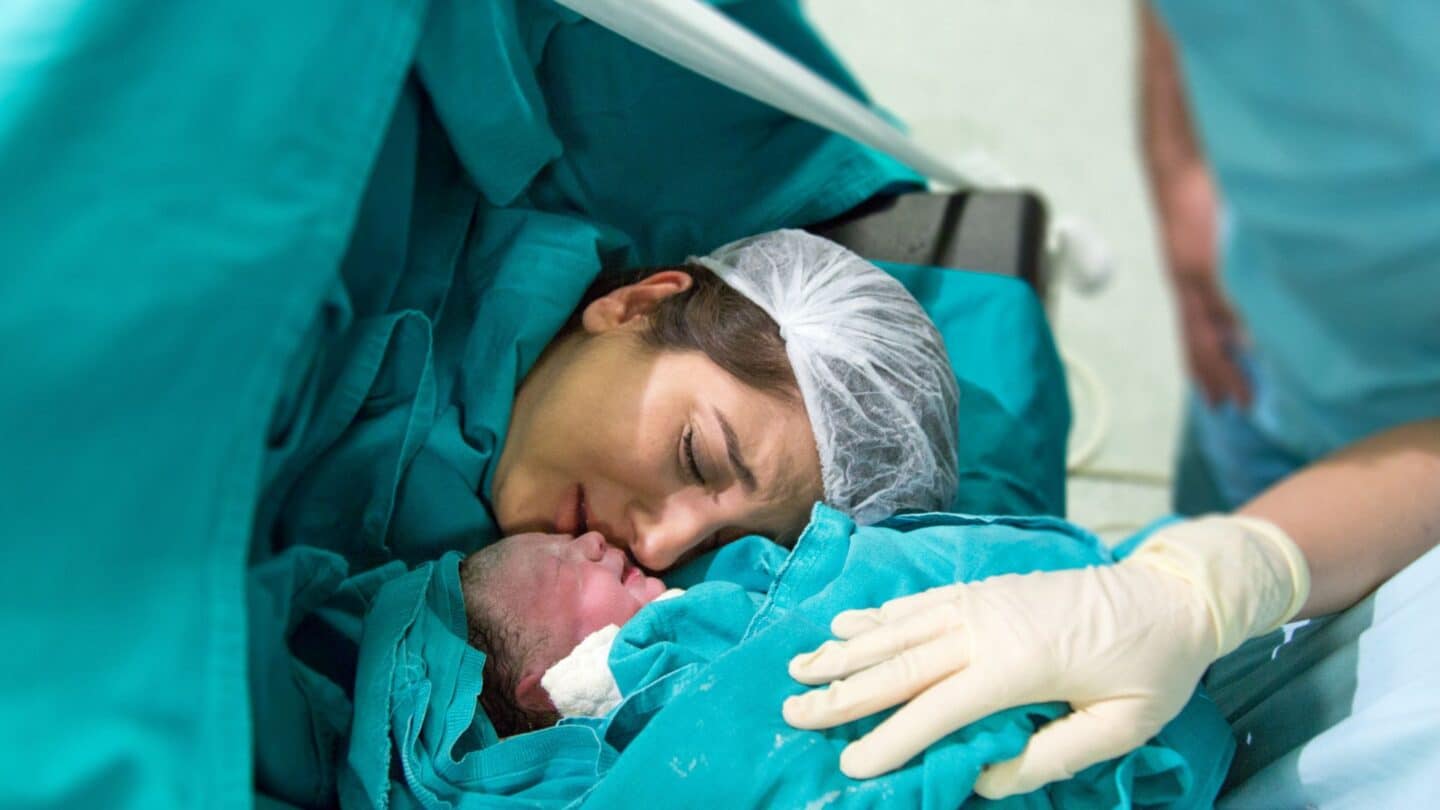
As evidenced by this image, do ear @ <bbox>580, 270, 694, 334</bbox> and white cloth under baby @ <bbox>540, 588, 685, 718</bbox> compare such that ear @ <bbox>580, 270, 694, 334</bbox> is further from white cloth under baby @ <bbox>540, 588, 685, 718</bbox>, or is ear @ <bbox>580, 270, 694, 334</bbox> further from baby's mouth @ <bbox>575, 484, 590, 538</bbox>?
white cloth under baby @ <bbox>540, 588, 685, 718</bbox>

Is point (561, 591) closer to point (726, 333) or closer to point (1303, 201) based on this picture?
point (726, 333)

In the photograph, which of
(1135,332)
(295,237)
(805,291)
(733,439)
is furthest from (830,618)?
(1135,332)

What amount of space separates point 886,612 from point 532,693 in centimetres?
37

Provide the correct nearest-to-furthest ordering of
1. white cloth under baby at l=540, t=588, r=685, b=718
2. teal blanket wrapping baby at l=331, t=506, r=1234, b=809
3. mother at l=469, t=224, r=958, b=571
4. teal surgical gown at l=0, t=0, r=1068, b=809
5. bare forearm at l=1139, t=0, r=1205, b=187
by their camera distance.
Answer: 1. teal surgical gown at l=0, t=0, r=1068, b=809
2. teal blanket wrapping baby at l=331, t=506, r=1234, b=809
3. white cloth under baby at l=540, t=588, r=685, b=718
4. mother at l=469, t=224, r=958, b=571
5. bare forearm at l=1139, t=0, r=1205, b=187

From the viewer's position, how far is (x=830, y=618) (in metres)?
1.06

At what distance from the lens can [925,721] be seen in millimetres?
942

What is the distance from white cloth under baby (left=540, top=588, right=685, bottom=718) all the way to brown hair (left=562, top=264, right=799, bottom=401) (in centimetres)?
32

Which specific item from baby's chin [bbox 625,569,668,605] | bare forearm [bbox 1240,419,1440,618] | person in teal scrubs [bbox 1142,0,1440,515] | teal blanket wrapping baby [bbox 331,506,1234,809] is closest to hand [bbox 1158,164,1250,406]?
person in teal scrubs [bbox 1142,0,1440,515]

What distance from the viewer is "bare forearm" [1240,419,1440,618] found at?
1.11 metres

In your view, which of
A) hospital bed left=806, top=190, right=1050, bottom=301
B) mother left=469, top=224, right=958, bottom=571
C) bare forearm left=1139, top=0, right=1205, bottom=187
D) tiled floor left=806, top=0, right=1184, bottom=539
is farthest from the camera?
tiled floor left=806, top=0, right=1184, bottom=539

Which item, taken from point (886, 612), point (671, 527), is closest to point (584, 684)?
point (671, 527)

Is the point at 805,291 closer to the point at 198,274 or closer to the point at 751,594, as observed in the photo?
the point at 751,594

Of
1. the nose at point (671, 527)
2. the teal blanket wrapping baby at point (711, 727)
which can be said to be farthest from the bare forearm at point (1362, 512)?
the nose at point (671, 527)

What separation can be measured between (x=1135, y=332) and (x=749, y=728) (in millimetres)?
2031
